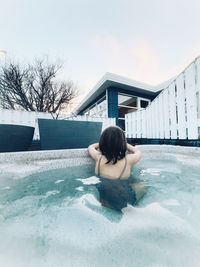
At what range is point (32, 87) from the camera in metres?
8.05

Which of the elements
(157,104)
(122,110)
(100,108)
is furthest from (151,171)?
(100,108)

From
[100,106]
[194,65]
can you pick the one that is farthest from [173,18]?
[100,106]

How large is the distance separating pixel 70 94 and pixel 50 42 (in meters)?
2.74

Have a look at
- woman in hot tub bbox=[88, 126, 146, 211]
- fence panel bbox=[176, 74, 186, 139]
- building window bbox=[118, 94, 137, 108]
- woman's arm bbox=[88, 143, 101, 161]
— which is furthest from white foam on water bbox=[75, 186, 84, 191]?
building window bbox=[118, 94, 137, 108]

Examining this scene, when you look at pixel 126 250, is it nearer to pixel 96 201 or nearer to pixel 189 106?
pixel 96 201

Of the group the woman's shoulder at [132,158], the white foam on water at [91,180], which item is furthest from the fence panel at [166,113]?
the white foam on water at [91,180]

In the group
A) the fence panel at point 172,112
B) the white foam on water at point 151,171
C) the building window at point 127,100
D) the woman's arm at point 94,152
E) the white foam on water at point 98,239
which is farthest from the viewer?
the building window at point 127,100

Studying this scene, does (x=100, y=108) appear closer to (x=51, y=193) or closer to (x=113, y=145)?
(x=113, y=145)

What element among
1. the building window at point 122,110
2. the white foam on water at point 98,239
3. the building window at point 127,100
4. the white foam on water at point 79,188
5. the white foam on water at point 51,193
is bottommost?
the white foam on water at point 98,239

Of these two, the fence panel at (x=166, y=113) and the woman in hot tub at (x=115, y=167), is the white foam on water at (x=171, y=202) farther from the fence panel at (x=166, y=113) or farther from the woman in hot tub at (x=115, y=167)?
the fence panel at (x=166, y=113)

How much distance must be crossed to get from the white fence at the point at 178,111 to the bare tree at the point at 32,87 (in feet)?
15.1

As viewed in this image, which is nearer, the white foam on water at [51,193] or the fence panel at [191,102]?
the white foam on water at [51,193]

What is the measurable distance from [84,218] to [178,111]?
337 centimetres

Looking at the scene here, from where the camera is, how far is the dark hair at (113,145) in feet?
6.18
